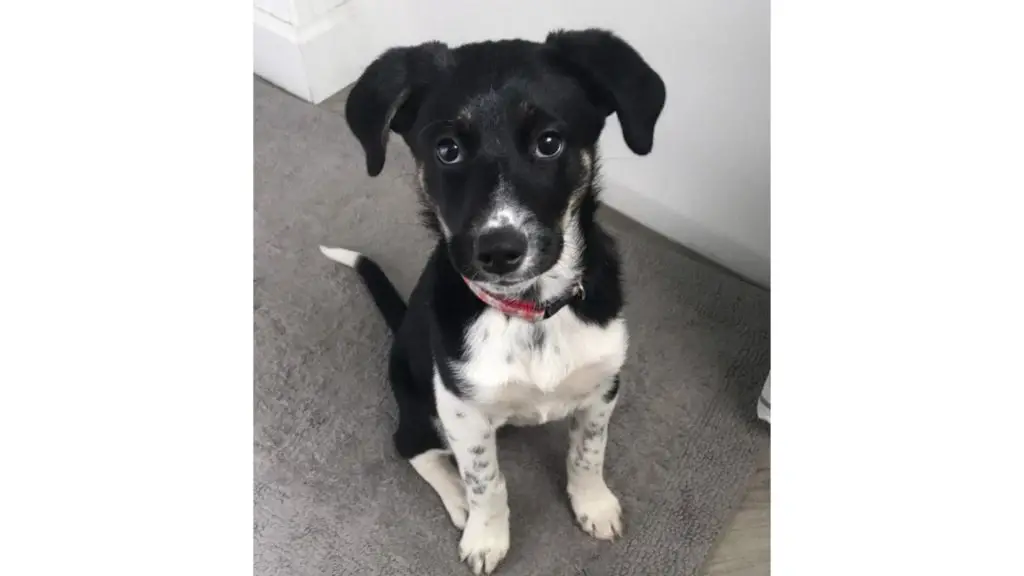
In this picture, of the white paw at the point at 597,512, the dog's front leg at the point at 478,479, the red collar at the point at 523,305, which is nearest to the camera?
the red collar at the point at 523,305

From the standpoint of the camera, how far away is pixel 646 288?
Answer: 2.52 m

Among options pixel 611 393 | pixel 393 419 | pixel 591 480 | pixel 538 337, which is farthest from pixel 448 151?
pixel 393 419

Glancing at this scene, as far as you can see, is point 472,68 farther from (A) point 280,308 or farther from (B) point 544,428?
(A) point 280,308

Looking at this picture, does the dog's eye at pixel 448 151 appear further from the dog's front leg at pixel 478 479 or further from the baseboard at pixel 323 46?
the baseboard at pixel 323 46

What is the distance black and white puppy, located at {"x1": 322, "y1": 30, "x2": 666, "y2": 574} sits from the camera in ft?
4.61

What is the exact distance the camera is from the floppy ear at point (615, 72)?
1.47m

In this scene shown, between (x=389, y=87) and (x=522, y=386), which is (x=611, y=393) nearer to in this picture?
(x=522, y=386)

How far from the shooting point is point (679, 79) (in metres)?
2.30

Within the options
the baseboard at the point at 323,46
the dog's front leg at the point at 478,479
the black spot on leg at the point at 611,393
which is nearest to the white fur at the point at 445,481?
the dog's front leg at the point at 478,479

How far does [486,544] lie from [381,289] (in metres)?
0.70

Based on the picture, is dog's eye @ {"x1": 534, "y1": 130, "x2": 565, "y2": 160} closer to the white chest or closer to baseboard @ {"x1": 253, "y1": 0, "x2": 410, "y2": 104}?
the white chest

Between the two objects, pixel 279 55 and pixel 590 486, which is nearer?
pixel 590 486

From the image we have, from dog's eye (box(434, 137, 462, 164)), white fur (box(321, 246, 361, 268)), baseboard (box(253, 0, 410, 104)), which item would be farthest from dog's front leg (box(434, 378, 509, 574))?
baseboard (box(253, 0, 410, 104))

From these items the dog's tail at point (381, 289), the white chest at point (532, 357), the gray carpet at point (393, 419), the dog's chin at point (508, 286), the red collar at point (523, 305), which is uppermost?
the dog's chin at point (508, 286)
